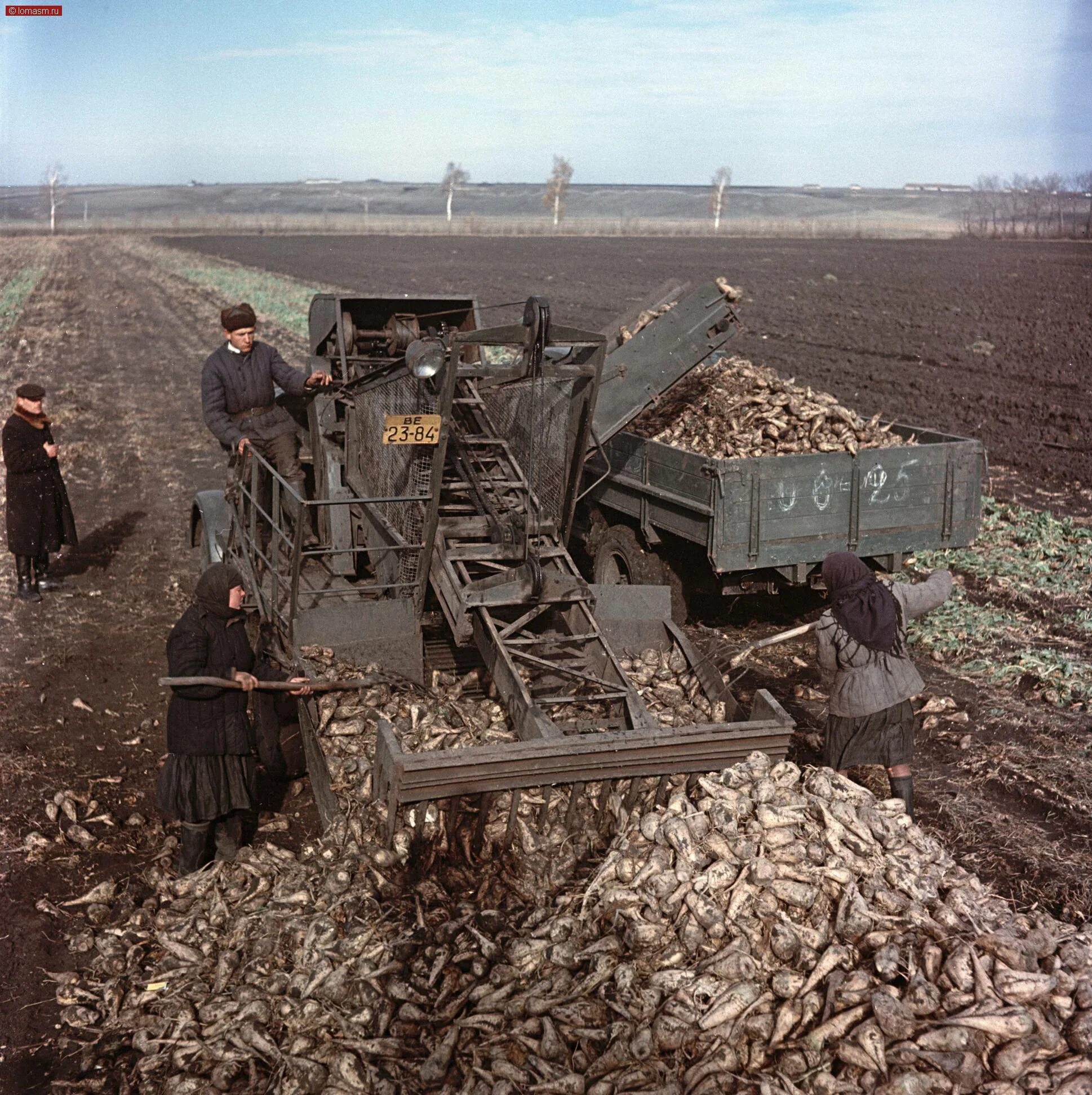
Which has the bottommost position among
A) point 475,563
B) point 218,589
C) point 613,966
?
point 613,966

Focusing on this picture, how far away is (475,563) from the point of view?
7.80m

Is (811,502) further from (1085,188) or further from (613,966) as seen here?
(1085,188)

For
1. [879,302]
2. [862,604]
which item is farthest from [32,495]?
[879,302]

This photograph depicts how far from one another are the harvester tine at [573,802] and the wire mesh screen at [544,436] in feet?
7.77

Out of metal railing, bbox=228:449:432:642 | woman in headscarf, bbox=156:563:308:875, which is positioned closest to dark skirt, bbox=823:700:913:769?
metal railing, bbox=228:449:432:642

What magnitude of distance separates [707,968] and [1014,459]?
13409 mm

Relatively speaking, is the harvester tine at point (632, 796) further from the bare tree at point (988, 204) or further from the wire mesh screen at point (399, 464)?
the bare tree at point (988, 204)

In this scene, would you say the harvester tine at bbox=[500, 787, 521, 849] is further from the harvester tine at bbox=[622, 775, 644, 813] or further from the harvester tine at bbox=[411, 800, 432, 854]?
the harvester tine at bbox=[622, 775, 644, 813]

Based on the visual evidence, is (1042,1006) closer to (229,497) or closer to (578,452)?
(578,452)

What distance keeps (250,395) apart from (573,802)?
207 inches

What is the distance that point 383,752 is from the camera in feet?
19.0

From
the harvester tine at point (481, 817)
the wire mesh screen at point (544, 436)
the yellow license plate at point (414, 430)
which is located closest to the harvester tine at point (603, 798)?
the harvester tine at point (481, 817)

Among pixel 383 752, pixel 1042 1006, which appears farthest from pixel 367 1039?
pixel 1042 1006

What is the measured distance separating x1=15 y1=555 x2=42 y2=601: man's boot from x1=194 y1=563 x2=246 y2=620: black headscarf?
18.9 feet
